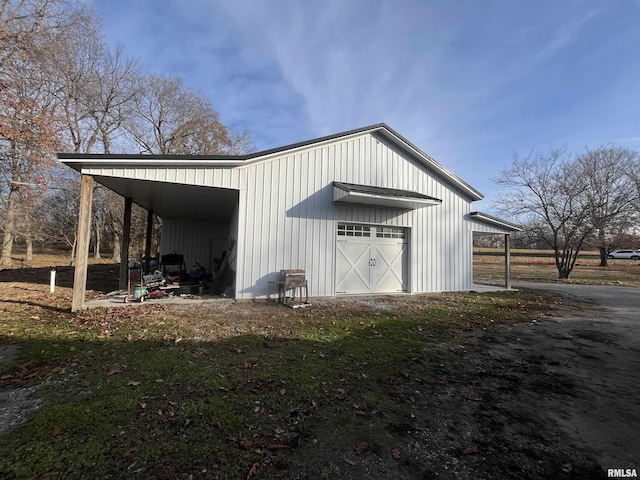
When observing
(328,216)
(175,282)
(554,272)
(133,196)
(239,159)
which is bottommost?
(175,282)

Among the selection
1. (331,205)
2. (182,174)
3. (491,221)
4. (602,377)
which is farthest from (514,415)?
(491,221)

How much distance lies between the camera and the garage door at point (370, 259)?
9.80 metres

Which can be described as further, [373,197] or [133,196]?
[133,196]

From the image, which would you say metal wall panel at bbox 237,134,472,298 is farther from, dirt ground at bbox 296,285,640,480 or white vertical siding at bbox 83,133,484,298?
dirt ground at bbox 296,285,640,480

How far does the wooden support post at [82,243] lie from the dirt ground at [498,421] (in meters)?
2.86

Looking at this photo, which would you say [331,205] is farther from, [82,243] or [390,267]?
[82,243]

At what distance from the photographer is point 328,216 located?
9.44 m

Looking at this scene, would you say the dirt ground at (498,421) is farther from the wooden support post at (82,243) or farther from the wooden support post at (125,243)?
the wooden support post at (125,243)

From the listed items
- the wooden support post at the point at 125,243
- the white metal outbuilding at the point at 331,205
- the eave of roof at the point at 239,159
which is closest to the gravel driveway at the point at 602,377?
the white metal outbuilding at the point at 331,205

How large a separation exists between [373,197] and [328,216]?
155cm

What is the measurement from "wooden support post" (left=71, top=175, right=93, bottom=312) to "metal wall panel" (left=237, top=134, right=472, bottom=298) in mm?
3435

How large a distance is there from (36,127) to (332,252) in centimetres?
1438

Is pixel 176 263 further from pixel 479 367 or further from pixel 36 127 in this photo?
pixel 479 367

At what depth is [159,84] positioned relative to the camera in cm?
2411
